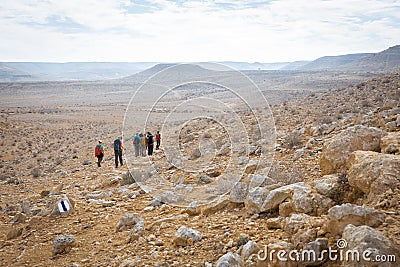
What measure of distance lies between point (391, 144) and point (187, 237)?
9.72 ft

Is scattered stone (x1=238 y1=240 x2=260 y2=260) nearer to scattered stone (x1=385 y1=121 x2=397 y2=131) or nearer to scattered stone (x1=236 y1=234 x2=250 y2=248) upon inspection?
scattered stone (x1=236 y1=234 x2=250 y2=248)

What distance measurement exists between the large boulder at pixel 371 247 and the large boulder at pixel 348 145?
6.11 feet

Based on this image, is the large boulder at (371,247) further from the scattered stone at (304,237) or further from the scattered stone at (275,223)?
the scattered stone at (275,223)

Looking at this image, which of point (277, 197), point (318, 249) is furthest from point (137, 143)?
point (318, 249)

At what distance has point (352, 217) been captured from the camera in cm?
321

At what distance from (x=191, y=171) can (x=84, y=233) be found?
3354mm

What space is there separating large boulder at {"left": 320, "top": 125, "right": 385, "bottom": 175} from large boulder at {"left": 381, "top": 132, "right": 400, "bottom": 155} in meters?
0.16

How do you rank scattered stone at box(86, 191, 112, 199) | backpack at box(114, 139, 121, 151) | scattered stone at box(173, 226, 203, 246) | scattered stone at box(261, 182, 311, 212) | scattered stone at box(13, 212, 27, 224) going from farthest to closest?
backpack at box(114, 139, 121, 151)
scattered stone at box(86, 191, 112, 199)
scattered stone at box(13, 212, 27, 224)
scattered stone at box(261, 182, 311, 212)
scattered stone at box(173, 226, 203, 246)

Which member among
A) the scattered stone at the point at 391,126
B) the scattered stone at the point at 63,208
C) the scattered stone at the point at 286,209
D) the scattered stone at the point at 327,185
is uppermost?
the scattered stone at the point at 391,126

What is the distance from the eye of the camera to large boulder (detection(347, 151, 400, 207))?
11.3 feet

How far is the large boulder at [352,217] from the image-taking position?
124 inches

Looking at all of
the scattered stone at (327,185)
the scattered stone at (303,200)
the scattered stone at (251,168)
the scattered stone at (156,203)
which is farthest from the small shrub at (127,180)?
the scattered stone at (327,185)

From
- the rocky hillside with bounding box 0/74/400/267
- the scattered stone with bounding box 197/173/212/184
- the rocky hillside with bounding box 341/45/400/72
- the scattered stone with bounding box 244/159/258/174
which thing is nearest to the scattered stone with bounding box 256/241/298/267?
the rocky hillside with bounding box 0/74/400/267

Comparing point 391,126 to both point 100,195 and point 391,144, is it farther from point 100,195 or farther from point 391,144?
point 100,195
